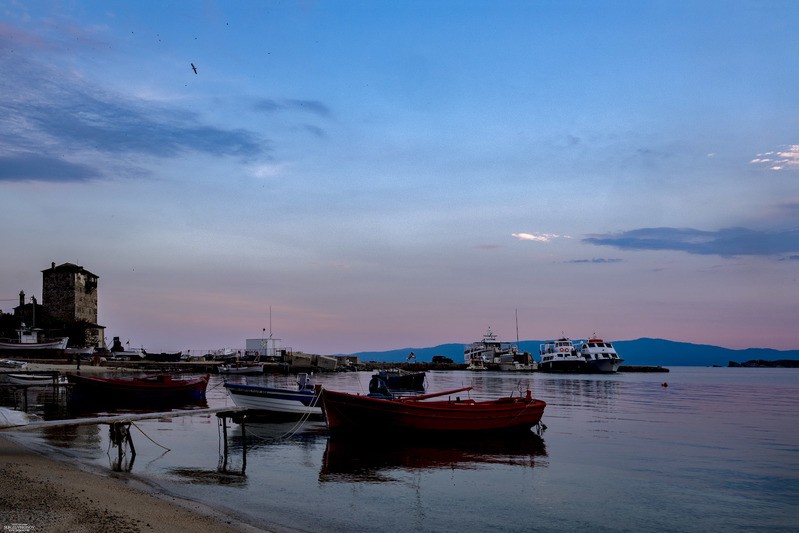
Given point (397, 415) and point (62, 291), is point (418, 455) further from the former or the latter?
point (62, 291)

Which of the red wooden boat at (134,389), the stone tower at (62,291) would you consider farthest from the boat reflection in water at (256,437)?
the stone tower at (62,291)

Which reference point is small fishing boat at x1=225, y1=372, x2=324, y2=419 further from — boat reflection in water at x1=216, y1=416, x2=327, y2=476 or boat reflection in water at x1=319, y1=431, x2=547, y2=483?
boat reflection in water at x1=319, y1=431, x2=547, y2=483

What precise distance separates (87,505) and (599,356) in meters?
143

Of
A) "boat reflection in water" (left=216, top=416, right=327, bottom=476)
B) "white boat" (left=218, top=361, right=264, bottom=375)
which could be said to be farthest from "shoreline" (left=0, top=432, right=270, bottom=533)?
"white boat" (left=218, top=361, right=264, bottom=375)

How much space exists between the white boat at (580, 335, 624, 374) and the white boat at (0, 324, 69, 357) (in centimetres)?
10771

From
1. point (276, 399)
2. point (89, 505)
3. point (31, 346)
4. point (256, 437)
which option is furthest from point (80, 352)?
point (89, 505)

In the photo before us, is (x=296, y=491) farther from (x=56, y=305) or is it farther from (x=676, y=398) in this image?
(x=56, y=305)

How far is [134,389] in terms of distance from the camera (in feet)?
145

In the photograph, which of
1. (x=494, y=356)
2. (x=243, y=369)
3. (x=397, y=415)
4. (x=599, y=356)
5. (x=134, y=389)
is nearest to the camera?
(x=397, y=415)

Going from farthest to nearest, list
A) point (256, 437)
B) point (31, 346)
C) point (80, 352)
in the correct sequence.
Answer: point (80, 352) < point (31, 346) < point (256, 437)

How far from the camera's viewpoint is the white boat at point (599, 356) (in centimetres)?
14388

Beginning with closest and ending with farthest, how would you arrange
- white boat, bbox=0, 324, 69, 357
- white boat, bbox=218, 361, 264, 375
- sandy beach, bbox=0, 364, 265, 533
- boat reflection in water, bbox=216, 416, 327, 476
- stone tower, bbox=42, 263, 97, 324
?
sandy beach, bbox=0, 364, 265, 533 → boat reflection in water, bbox=216, 416, 327, 476 → white boat, bbox=0, 324, 69, 357 → white boat, bbox=218, 361, 264, 375 → stone tower, bbox=42, 263, 97, 324

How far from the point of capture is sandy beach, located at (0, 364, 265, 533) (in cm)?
1199

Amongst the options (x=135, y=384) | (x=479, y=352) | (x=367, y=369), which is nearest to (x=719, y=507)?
(x=135, y=384)
